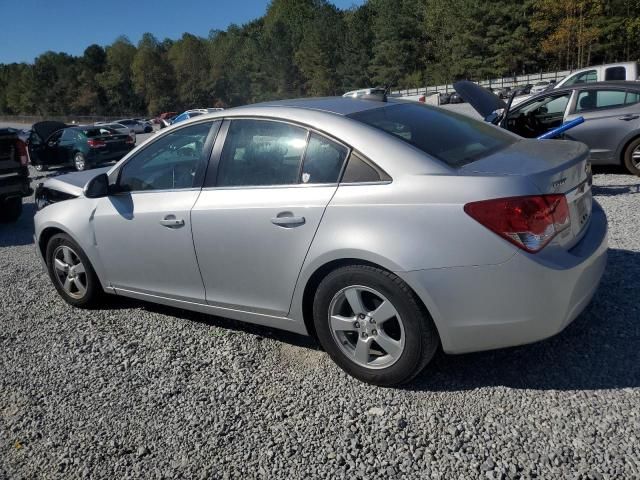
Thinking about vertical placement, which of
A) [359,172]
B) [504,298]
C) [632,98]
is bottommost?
[504,298]

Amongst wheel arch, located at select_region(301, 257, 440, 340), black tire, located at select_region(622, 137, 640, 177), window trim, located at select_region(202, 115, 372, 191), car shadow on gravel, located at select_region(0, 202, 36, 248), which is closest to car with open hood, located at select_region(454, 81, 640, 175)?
black tire, located at select_region(622, 137, 640, 177)

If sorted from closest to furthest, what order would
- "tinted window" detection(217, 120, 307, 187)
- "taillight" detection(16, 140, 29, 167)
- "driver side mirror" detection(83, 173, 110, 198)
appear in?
"tinted window" detection(217, 120, 307, 187) → "driver side mirror" detection(83, 173, 110, 198) → "taillight" detection(16, 140, 29, 167)

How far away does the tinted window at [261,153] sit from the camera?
3180 millimetres

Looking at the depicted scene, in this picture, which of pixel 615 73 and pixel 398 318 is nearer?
pixel 398 318

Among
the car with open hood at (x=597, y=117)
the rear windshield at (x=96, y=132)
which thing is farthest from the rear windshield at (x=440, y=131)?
the rear windshield at (x=96, y=132)

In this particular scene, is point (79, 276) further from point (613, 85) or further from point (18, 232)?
point (613, 85)

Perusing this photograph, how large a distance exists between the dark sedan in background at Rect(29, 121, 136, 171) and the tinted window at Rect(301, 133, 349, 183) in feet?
51.8

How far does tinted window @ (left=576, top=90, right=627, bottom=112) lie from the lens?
8.04 metres

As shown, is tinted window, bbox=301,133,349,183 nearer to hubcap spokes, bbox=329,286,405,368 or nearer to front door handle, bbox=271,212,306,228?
front door handle, bbox=271,212,306,228

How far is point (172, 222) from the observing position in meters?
3.54

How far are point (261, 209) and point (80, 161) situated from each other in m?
16.0

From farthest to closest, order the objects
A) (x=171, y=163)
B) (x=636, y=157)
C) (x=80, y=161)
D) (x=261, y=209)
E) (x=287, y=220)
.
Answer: (x=80, y=161) → (x=636, y=157) → (x=171, y=163) → (x=261, y=209) → (x=287, y=220)

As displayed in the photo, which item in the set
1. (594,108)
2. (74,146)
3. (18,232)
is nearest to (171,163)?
(18,232)

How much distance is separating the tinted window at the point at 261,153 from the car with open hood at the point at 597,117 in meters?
5.08
